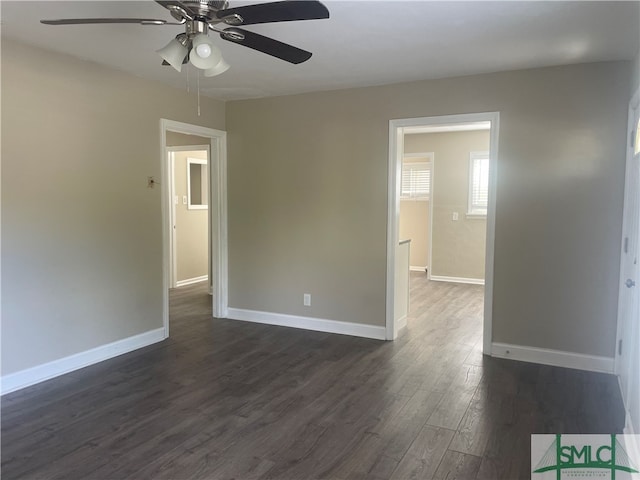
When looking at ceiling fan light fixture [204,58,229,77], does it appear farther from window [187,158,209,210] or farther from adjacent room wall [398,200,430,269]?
adjacent room wall [398,200,430,269]

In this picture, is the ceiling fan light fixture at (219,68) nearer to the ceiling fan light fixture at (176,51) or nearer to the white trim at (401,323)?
the ceiling fan light fixture at (176,51)

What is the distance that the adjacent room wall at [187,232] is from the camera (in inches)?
283

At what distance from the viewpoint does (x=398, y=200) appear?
442 cm

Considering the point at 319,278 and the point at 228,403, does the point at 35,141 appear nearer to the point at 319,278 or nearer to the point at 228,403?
the point at 228,403

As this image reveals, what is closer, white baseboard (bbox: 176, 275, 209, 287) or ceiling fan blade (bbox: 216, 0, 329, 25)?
ceiling fan blade (bbox: 216, 0, 329, 25)

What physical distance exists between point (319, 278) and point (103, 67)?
2.79 meters

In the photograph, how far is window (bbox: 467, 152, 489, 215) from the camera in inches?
298

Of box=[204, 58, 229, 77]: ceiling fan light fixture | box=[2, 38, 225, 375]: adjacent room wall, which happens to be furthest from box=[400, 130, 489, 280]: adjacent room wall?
box=[204, 58, 229, 77]: ceiling fan light fixture

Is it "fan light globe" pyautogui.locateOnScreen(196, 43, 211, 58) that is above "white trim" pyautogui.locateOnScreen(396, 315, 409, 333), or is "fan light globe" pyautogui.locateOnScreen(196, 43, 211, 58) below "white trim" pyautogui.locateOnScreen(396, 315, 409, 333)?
above

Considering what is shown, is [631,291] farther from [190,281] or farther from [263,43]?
[190,281]

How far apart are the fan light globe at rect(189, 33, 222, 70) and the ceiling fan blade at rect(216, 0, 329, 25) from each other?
13 centimetres

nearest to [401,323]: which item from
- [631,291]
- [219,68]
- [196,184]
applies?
[631,291]

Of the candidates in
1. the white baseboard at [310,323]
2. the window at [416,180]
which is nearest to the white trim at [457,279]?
the window at [416,180]

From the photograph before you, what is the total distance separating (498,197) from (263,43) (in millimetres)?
2512
